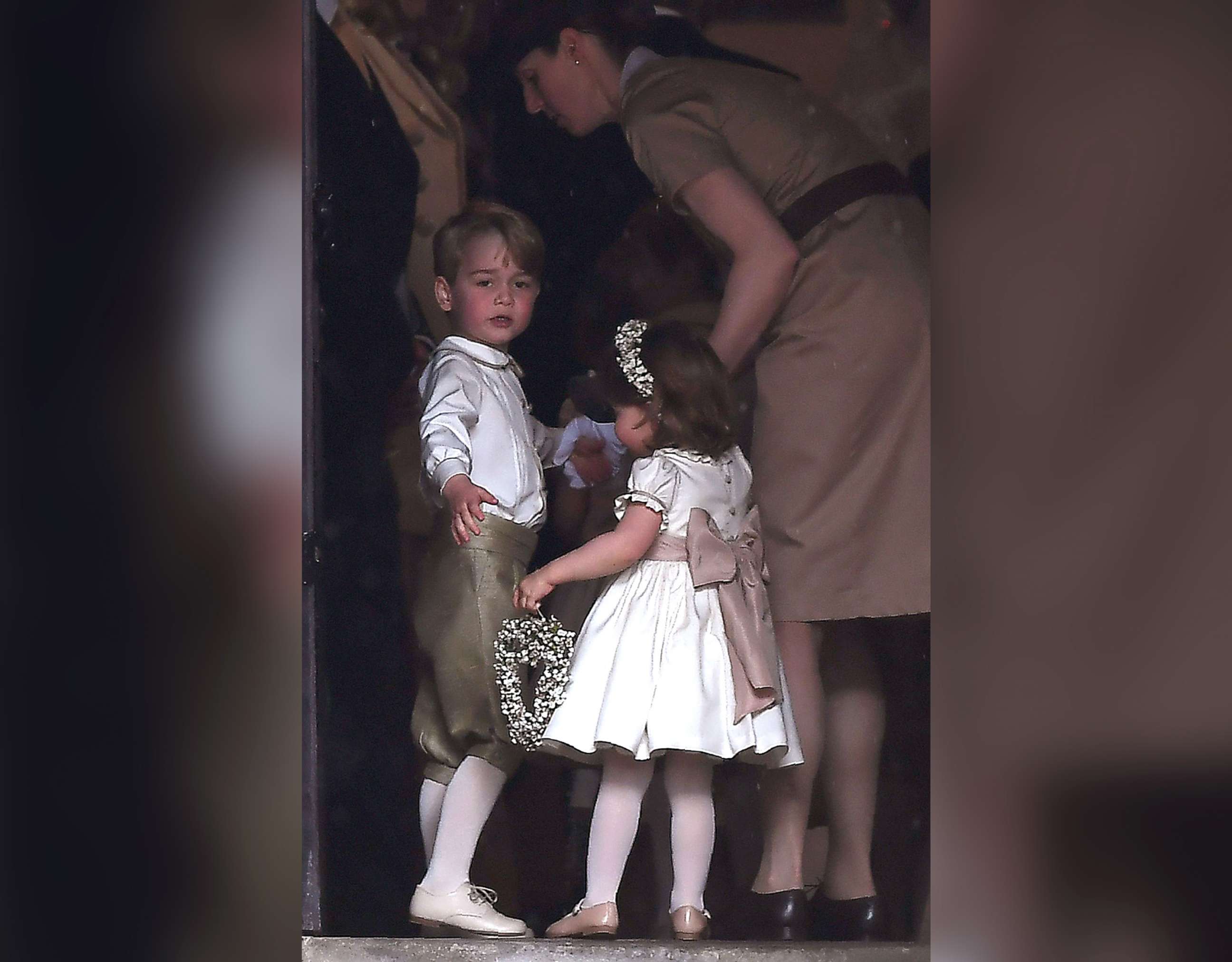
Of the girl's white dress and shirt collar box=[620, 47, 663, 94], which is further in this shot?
shirt collar box=[620, 47, 663, 94]

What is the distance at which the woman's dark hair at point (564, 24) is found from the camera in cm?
312

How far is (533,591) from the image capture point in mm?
2975

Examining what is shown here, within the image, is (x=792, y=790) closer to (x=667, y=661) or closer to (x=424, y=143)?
(x=667, y=661)

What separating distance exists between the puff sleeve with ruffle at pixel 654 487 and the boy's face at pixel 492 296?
359 mm

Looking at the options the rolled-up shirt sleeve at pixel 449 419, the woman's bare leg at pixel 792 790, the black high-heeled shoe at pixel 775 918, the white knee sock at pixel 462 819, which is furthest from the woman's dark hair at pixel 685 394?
the black high-heeled shoe at pixel 775 918

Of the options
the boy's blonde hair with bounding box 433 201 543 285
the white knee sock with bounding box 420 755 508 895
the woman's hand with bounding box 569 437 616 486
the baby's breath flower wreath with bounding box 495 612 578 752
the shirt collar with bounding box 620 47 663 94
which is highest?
the shirt collar with bounding box 620 47 663 94

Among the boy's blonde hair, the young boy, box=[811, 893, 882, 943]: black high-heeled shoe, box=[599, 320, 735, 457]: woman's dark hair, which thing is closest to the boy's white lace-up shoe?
the young boy

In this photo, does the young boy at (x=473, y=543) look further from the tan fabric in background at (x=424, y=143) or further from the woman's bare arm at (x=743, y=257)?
the woman's bare arm at (x=743, y=257)

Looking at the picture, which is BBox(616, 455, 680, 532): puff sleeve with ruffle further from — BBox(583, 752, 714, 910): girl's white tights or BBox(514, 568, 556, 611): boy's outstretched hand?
BBox(583, 752, 714, 910): girl's white tights

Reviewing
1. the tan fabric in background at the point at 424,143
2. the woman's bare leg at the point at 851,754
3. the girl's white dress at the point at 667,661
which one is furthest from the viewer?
the tan fabric in background at the point at 424,143

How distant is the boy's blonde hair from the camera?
308cm

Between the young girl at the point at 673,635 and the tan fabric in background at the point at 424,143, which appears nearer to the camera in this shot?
the young girl at the point at 673,635

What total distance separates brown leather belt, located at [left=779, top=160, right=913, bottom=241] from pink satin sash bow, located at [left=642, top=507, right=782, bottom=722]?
22.3 inches
